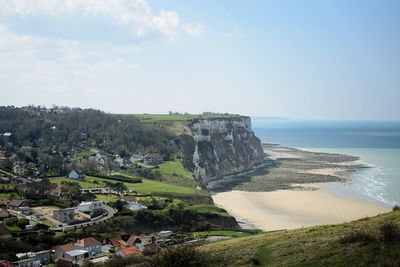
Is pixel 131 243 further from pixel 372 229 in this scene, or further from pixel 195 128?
pixel 195 128

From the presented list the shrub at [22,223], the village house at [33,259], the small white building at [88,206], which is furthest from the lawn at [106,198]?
the village house at [33,259]

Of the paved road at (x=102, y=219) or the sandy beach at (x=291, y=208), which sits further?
the sandy beach at (x=291, y=208)

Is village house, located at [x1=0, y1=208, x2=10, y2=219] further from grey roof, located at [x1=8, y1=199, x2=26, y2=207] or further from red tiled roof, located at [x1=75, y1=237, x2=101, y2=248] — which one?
red tiled roof, located at [x1=75, y1=237, x2=101, y2=248]

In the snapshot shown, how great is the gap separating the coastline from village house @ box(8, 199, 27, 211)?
24.9m

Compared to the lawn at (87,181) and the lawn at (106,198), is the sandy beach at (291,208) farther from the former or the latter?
the lawn at (87,181)

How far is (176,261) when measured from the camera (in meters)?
17.2

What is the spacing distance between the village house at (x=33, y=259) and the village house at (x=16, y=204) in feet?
51.2

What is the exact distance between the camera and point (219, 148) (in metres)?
115

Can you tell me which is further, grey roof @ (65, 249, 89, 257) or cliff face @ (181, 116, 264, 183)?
cliff face @ (181, 116, 264, 183)

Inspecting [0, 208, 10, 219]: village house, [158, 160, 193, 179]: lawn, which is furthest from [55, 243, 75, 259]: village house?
[158, 160, 193, 179]: lawn

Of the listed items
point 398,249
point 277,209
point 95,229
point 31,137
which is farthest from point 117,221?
point 31,137

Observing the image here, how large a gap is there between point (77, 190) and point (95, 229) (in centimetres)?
1465

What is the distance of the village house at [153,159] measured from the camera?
299 ft

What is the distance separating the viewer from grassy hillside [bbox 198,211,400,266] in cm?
1589
